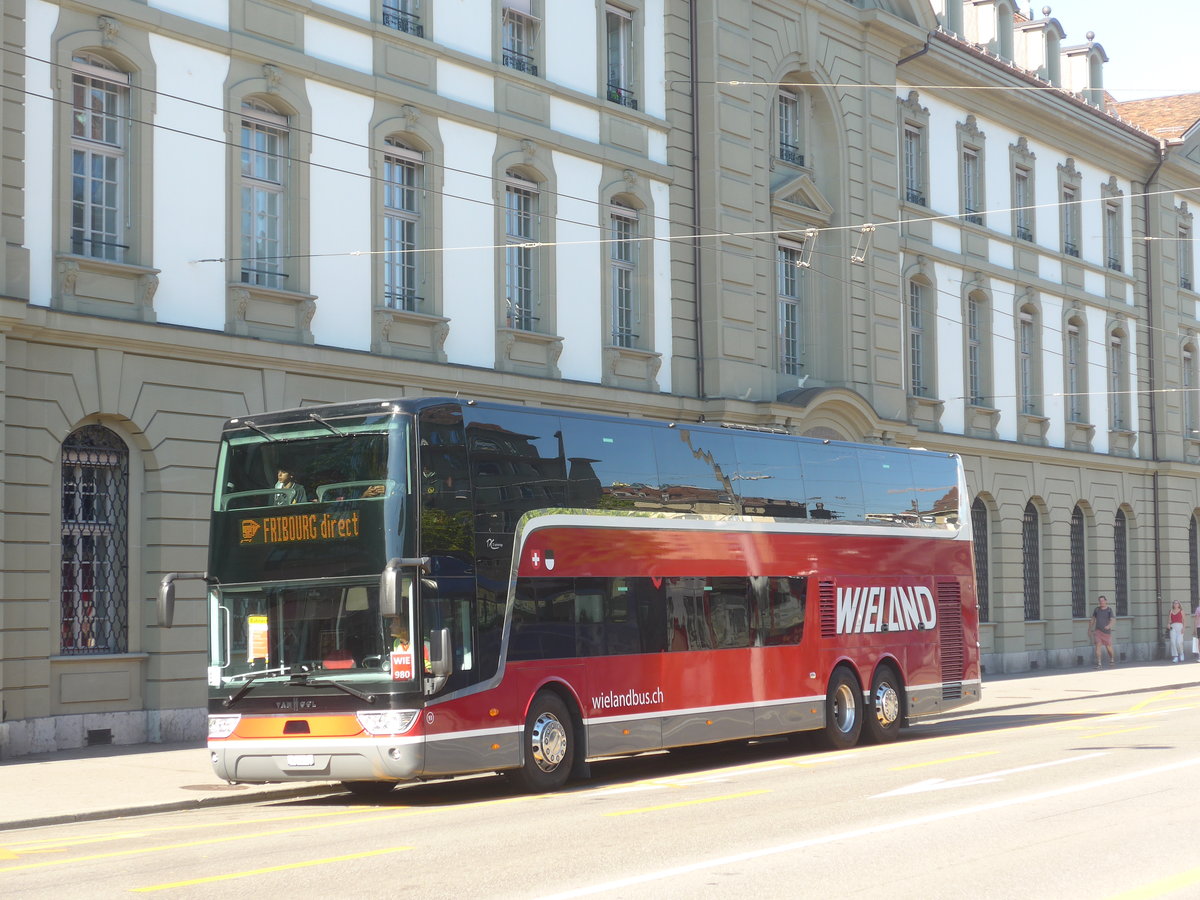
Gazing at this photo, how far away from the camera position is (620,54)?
94.5ft

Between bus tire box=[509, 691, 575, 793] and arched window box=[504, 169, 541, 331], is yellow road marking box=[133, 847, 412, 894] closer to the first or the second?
bus tire box=[509, 691, 575, 793]

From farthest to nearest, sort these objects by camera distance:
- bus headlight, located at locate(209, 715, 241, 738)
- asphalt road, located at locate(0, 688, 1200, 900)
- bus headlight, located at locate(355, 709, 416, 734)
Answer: bus headlight, located at locate(209, 715, 241, 738) < bus headlight, located at locate(355, 709, 416, 734) < asphalt road, located at locate(0, 688, 1200, 900)

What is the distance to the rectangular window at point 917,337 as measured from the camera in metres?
36.7

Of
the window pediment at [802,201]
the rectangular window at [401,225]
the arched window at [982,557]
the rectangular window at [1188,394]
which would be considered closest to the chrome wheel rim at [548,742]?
the rectangular window at [401,225]

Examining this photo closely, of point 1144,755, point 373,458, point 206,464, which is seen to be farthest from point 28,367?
point 1144,755

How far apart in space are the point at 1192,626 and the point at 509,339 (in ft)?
97.9

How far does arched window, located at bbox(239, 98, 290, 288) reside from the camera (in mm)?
21812

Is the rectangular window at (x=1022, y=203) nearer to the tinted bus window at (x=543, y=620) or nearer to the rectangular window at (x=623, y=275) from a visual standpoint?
the rectangular window at (x=623, y=275)

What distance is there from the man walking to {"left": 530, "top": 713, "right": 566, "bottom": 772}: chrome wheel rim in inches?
1073

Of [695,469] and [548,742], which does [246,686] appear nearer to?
[548,742]

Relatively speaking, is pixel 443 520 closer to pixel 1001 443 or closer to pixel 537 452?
pixel 537 452

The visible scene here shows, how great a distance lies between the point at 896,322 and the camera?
115ft

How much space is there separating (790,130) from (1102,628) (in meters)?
15.6

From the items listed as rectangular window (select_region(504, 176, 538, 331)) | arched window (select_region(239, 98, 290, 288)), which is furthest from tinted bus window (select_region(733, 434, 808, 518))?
rectangular window (select_region(504, 176, 538, 331))
